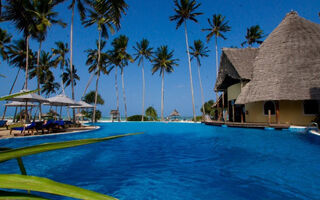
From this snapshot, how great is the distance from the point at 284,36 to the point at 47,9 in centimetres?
2412

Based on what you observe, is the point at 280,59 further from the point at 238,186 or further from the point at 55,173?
the point at 55,173

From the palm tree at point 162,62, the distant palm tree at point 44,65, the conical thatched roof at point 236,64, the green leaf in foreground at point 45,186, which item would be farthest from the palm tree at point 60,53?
the green leaf in foreground at point 45,186

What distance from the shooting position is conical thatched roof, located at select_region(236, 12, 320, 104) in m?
13.3

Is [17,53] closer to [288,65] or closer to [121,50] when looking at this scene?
[121,50]

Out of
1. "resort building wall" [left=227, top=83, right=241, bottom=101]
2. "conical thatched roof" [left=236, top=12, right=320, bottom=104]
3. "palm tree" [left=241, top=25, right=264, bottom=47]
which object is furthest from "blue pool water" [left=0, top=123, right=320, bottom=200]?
"palm tree" [left=241, top=25, right=264, bottom=47]

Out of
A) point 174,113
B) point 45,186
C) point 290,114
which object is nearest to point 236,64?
point 290,114

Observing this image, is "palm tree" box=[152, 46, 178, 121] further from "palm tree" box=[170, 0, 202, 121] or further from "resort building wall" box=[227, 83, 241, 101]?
"resort building wall" box=[227, 83, 241, 101]

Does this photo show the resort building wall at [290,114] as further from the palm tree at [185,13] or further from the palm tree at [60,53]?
the palm tree at [60,53]

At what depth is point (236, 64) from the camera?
17328 millimetres

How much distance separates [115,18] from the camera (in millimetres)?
4414

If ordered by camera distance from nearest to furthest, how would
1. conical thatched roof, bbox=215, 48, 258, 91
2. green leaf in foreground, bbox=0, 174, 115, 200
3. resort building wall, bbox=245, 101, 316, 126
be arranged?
green leaf in foreground, bbox=0, 174, 115, 200, resort building wall, bbox=245, 101, 316, 126, conical thatched roof, bbox=215, 48, 258, 91

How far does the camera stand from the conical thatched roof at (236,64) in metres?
17.0

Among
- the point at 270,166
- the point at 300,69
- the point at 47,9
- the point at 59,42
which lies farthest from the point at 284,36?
the point at 59,42

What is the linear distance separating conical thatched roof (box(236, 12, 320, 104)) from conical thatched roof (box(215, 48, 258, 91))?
83 centimetres
